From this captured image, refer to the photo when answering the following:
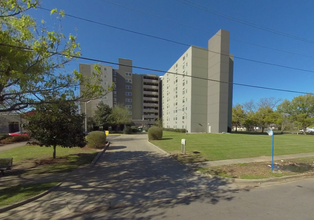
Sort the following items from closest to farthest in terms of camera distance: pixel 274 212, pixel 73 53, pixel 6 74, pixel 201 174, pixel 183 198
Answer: pixel 274 212 < pixel 183 198 < pixel 6 74 < pixel 73 53 < pixel 201 174

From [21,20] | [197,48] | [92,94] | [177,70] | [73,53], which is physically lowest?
[92,94]

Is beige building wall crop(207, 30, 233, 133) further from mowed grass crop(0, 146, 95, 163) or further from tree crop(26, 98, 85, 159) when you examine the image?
tree crop(26, 98, 85, 159)

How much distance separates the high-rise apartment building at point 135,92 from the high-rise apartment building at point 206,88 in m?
18.5

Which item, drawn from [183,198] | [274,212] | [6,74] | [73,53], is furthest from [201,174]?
[6,74]

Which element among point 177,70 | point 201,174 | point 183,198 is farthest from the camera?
point 177,70

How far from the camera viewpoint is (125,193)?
441cm

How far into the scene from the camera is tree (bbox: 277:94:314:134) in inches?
1415

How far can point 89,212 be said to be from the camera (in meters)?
3.50

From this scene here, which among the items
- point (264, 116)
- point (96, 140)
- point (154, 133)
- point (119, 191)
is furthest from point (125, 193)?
point (264, 116)

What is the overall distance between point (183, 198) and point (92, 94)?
499 centimetres

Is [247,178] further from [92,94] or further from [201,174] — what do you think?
[92,94]

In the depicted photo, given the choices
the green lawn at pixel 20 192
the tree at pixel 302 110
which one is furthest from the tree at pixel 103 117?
the tree at pixel 302 110

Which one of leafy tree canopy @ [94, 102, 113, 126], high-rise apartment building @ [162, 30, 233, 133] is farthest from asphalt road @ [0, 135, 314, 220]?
high-rise apartment building @ [162, 30, 233, 133]

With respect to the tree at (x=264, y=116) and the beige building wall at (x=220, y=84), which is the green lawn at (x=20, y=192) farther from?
the tree at (x=264, y=116)
